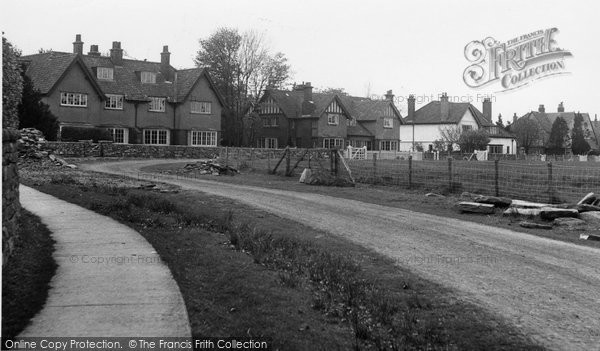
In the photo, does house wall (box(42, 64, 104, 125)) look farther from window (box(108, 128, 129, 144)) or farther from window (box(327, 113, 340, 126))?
window (box(327, 113, 340, 126))

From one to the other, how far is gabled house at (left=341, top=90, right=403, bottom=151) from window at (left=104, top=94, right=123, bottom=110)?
1194 inches

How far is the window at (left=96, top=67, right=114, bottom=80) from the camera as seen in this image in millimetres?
58188

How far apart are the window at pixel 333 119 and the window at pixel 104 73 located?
84.9 ft

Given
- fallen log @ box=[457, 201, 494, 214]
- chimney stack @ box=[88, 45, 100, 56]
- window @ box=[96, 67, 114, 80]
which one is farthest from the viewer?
chimney stack @ box=[88, 45, 100, 56]

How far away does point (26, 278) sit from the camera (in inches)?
280

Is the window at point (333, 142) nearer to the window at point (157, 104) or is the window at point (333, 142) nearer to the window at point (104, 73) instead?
the window at point (157, 104)

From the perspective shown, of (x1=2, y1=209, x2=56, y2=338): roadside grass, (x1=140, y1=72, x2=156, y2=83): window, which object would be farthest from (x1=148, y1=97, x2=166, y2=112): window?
(x1=2, y1=209, x2=56, y2=338): roadside grass

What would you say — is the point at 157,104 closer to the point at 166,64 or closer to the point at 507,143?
the point at 166,64

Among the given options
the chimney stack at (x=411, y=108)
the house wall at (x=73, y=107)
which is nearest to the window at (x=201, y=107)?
the house wall at (x=73, y=107)

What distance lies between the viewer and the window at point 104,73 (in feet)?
191

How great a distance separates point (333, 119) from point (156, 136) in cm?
2257

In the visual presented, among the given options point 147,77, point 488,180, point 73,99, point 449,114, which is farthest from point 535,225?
point 449,114

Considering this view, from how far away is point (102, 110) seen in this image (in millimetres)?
56406

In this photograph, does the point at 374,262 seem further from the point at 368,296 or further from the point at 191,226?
the point at 191,226
